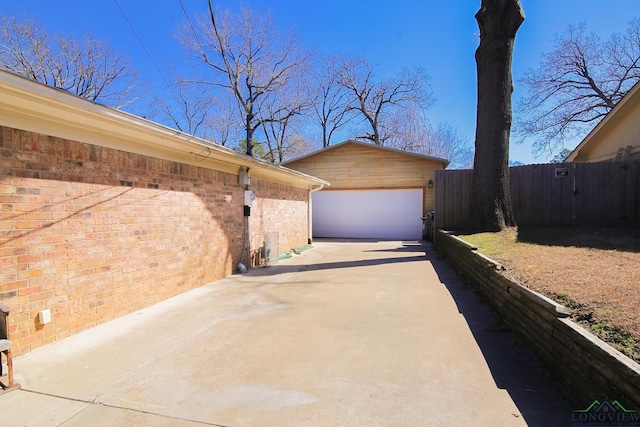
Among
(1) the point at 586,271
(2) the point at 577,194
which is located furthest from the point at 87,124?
(2) the point at 577,194

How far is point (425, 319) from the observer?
4262 mm

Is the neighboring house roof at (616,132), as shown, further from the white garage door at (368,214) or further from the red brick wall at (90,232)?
the red brick wall at (90,232)

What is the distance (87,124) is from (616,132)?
1394 cm

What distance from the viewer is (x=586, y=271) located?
4.08 m

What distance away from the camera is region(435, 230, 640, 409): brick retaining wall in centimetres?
196

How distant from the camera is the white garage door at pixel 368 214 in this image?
47.7ft

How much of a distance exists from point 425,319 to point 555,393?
181 centimetres

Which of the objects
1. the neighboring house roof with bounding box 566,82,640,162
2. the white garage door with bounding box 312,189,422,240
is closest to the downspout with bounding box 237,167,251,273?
the white garage door with bounding box 312,189,422,240

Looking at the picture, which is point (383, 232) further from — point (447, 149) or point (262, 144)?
point (447, 149)

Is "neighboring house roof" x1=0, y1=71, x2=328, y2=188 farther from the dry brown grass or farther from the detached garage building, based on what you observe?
the detached garage building

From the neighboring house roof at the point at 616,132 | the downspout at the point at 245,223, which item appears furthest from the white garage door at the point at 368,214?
the downspout at the point at 245,223

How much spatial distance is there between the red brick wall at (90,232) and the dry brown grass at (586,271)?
4999 mm

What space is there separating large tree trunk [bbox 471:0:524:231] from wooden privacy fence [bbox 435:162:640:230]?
32.0 inches

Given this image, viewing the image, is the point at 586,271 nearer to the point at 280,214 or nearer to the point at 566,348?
the point at 566,348
